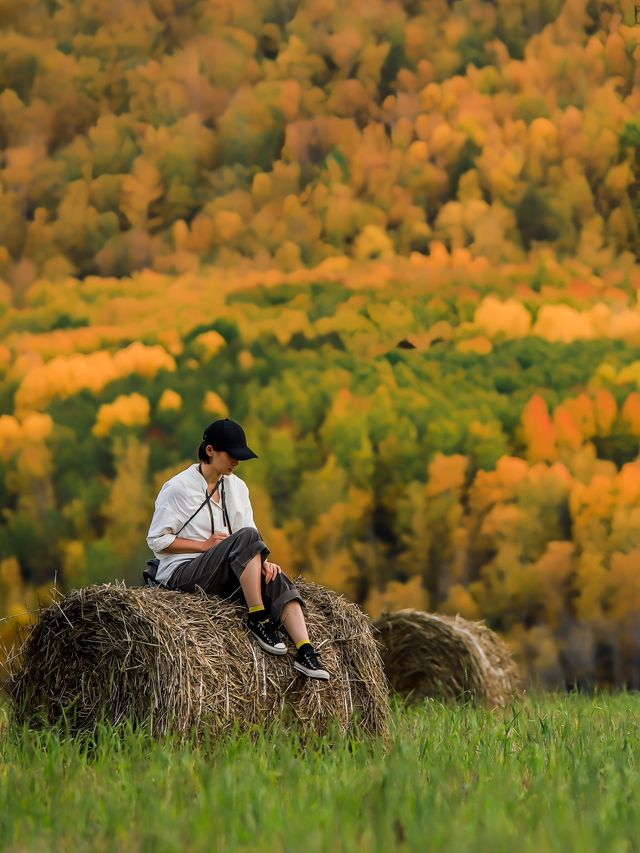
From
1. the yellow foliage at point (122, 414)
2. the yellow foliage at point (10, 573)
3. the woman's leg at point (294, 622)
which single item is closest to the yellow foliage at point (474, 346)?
the yellow foliage at point (122, 414)

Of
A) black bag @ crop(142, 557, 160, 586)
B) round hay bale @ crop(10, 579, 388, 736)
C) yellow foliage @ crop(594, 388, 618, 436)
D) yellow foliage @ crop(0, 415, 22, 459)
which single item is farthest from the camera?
yellow foliage @ crop(594, 388, 618, 436)

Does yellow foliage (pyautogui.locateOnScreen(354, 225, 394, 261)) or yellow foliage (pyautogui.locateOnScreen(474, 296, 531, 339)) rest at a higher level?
yellow foliage (pyautogui.locateOnScreen(354, 225, 394, 261))

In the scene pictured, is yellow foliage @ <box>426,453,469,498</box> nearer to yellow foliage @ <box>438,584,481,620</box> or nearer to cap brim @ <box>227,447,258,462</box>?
yellow foliage @ <box>438,584,481,620</box>

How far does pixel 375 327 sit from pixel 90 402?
6.25 feet

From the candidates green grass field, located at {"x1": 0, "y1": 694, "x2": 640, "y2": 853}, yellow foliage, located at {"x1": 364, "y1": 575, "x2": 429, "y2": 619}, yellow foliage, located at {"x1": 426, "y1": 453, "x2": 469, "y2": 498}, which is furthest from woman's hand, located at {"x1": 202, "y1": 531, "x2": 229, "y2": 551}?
yellow foliage, located at {"x1": 426, "y1": 453, "x2": 469, "y2": 498}

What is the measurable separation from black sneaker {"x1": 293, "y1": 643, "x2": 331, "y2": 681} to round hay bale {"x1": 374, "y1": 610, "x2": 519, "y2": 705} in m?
2.08

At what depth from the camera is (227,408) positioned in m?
8.74

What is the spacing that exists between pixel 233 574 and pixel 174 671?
2.01 ft

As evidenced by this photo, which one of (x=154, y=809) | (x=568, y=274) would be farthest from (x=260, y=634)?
(x=568, y=274)

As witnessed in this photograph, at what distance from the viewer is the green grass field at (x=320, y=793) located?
3303mm

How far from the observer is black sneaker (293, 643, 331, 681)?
512cm

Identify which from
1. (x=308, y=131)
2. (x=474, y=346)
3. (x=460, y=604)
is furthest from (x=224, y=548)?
(x=308, y=131)

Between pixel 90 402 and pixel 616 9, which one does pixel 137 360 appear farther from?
pixel 616 9

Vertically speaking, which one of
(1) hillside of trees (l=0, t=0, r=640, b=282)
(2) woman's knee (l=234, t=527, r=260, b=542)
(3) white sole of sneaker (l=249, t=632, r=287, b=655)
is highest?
(1) hillside of trees (l=0, t=0, r=640, b=282)
